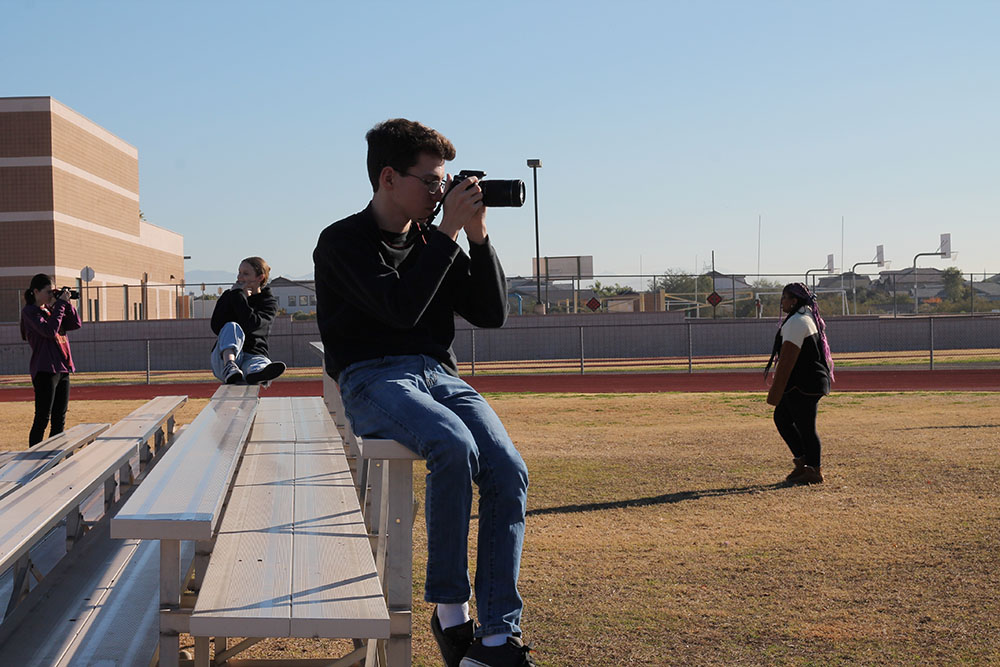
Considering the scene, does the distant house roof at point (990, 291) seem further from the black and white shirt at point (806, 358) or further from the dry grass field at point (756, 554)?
the black and white shirt at point (806, 358)

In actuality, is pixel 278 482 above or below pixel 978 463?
above

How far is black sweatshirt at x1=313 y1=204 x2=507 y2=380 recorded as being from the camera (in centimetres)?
342

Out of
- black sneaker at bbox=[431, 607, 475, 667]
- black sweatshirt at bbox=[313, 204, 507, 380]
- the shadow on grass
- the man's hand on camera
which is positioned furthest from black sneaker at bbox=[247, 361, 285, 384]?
black sneaker at bbox=[431, 607, 475, 667]

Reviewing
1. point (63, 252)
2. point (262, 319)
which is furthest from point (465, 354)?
point (262, 319)

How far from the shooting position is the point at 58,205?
4781 cm

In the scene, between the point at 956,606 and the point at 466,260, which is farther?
the point at 956,606

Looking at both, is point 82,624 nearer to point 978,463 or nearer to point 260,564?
point 260,564

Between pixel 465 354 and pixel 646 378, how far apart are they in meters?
12.8

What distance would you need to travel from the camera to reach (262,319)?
895cm

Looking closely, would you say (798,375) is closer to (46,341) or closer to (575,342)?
(46,341)

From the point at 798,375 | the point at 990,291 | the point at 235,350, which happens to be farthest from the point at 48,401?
the point at 990,291

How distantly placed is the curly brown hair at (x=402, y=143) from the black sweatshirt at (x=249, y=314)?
523 centimetres

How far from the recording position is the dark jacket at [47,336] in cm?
1039

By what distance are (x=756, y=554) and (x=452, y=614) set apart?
11.5 ft
